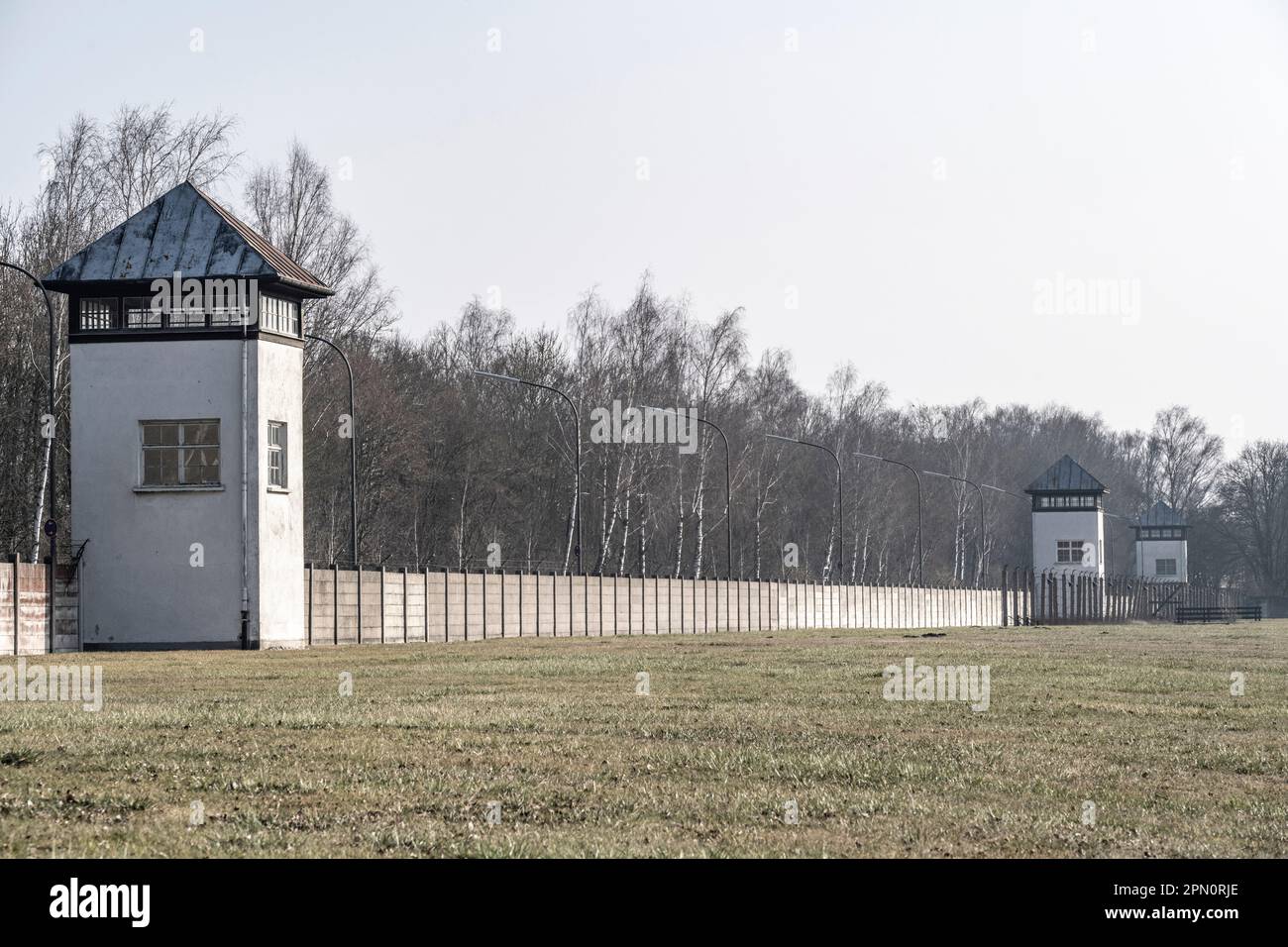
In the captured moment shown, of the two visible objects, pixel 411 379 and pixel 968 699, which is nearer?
pixel 968 699

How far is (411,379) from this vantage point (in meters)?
87.5

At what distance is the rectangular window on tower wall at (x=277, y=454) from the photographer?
41.7 metres

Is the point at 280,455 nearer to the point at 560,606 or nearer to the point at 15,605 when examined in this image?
the point at 15,605

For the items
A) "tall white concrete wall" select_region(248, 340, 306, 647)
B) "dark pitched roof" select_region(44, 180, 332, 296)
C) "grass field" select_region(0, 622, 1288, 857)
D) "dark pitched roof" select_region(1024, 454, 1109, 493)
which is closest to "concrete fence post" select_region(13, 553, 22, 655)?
"tall white concrete wall" select_region(248, 340, 306, 647)

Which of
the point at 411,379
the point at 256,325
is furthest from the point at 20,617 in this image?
the point at 411,379

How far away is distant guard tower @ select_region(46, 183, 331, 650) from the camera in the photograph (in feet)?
132

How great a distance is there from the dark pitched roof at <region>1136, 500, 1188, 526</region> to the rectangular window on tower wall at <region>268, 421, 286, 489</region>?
125 metres

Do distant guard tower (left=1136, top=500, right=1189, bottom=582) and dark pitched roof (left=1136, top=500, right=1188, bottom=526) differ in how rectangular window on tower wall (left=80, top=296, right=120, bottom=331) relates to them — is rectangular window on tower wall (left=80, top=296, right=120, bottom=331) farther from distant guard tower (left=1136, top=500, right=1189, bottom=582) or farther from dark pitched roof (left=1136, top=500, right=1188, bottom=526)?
dark pitched roof (left=1136, top=500, right=1188, bottom=526)

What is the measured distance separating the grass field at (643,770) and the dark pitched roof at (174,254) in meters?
18.0

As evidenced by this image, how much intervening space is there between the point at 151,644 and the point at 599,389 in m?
47.7

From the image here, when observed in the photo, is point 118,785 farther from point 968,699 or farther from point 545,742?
point 968,699

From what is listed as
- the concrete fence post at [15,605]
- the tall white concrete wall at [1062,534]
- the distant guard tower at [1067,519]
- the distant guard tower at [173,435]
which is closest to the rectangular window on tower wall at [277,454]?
the distant guard tower at [173,435]
